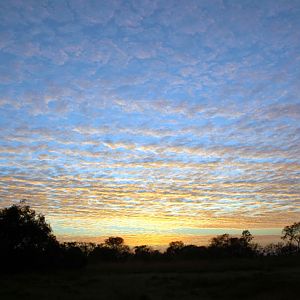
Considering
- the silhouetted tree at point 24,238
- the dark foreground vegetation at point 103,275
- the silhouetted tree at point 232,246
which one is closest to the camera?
the dark foreground vegetation at point 103,275

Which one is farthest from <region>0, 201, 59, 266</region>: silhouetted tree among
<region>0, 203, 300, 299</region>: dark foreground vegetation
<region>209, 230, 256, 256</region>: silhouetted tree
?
<region>209, 230, 256, 256</region>: silhouetted tree

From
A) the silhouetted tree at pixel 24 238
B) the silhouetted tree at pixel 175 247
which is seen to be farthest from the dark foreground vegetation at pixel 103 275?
the silhouetted tree at pixel 175 247

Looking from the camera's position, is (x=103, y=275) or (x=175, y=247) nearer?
(x=103, y=275)

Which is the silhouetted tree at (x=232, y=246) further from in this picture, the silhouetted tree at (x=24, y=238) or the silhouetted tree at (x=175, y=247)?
the silhouetted tree at (x=24, y=238)

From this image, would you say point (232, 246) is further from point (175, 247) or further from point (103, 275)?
point (103, 275)

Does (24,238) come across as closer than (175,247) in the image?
Yes

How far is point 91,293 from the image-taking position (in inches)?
1040

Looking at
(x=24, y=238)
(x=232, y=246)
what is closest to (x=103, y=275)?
(x=24, y=238)

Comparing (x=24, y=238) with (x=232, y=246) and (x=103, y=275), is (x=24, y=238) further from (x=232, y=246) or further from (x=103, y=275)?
(x=232, y=246)

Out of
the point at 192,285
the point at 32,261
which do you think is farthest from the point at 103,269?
the point at 192,285

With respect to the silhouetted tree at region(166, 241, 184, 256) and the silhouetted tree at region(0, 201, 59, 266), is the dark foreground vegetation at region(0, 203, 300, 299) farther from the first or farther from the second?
the silhouetted tree at region(166, 241, 184, 256)

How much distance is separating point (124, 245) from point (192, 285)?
7458cm

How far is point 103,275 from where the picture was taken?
42031 mm

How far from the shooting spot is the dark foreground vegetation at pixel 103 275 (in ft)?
84.8
